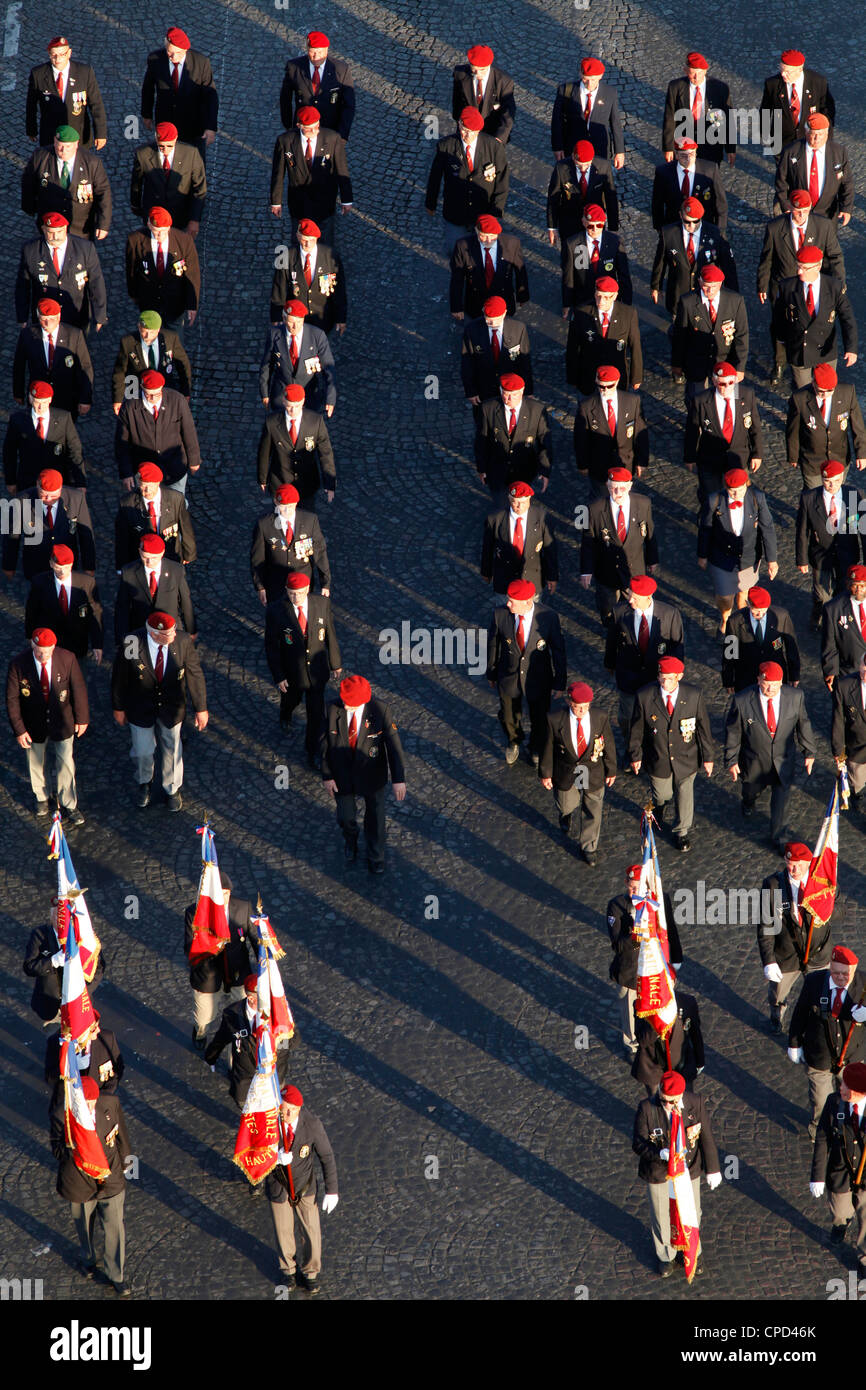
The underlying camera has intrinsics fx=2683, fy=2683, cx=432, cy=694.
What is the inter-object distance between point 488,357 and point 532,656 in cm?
372

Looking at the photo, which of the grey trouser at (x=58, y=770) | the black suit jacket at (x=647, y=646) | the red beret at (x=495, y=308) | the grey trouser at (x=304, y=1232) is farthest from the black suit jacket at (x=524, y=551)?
the grey trouser at (x=304, y=1232)

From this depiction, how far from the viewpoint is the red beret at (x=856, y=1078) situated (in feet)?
60.7

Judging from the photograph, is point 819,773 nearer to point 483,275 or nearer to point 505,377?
point 505,377

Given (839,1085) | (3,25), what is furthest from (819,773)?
(3,25)

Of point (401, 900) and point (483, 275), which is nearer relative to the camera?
point (401, 900)

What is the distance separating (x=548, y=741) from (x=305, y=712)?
2.55 metres

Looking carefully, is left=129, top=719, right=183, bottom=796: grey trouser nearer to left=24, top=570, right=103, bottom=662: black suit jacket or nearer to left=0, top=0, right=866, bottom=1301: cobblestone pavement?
left=0, top=0, right=866, bottom=1301: cobblestone pavement

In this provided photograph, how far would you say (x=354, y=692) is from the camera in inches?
846

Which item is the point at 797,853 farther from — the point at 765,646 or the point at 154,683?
the point at 154,683

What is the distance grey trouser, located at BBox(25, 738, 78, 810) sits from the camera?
2238cm

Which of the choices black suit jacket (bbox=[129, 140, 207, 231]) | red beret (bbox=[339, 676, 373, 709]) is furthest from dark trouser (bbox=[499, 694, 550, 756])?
black suit jacket (bbox=[129, 140, 207, 231])

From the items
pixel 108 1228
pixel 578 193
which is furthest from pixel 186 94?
pixel 108 1228

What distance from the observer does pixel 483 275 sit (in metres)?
25.7

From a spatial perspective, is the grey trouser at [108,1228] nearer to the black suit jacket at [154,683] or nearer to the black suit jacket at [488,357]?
the black suit jacket at [154,683]
